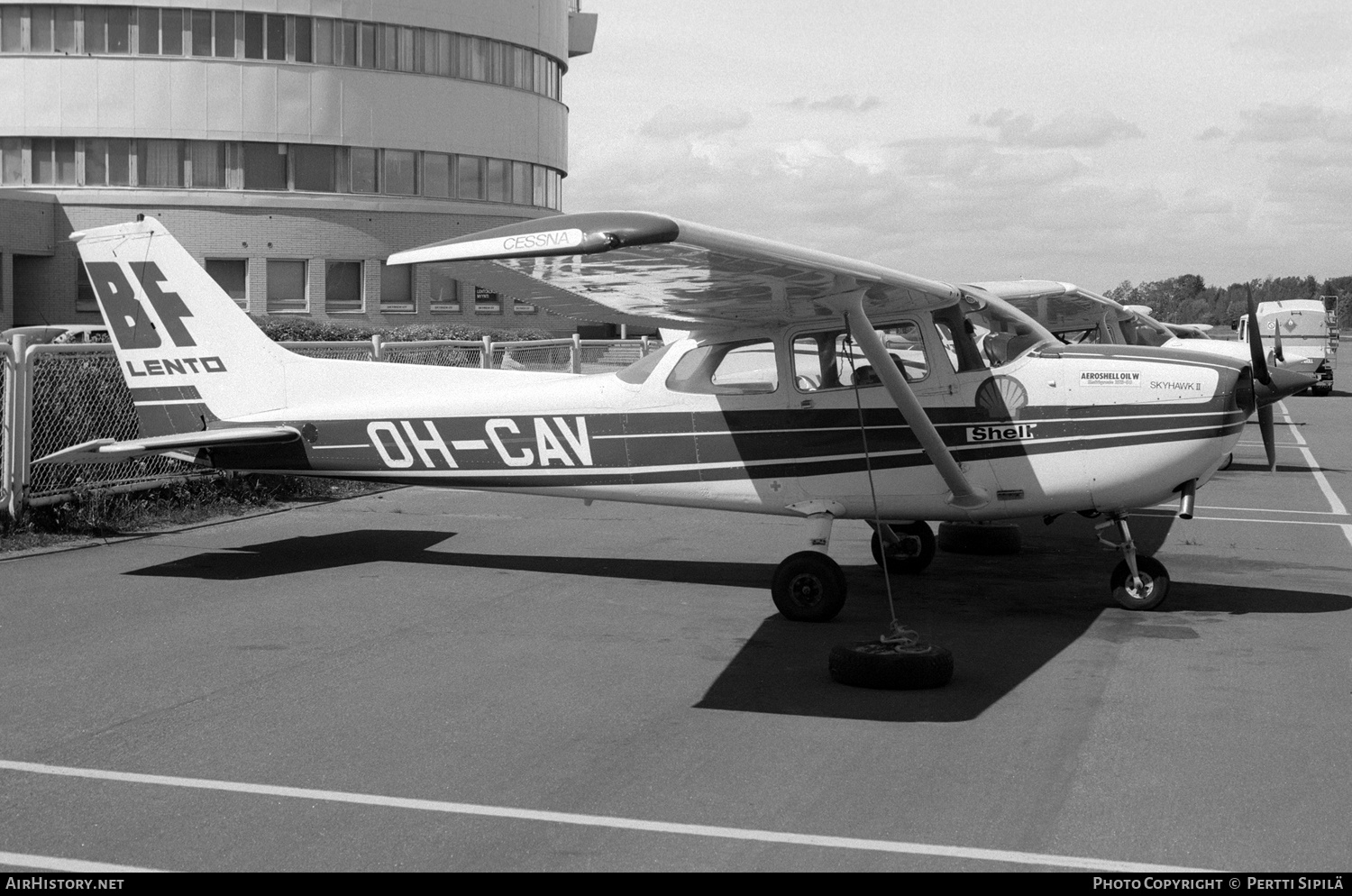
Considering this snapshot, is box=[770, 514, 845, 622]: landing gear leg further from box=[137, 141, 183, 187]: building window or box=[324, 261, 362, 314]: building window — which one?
box=[137, 141, 183, 187]: building window

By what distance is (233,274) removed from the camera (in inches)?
1672

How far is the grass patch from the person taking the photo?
11094 millimetres

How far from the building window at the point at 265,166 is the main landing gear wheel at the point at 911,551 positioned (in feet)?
119

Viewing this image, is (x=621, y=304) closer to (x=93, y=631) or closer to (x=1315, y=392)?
(x=93, y=631)

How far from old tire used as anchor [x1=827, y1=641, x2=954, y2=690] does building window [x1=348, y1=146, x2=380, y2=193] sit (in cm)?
3932

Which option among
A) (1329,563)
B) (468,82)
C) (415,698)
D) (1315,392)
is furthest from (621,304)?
(468,82)

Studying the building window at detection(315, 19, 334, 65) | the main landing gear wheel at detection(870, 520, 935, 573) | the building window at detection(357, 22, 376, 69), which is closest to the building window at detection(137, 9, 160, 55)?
the building window at detection(315, 19, 334, 65)

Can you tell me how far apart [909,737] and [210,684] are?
3544 mm

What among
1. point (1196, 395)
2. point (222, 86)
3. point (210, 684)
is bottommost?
point (210, 684)

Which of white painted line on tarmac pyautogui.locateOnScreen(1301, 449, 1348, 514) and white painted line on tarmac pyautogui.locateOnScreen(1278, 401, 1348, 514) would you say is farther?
white painted line on tarmac pyautogui.locateOnScreen(1278, 401, 1348, 514)

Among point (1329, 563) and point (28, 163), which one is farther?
point (28, 163)

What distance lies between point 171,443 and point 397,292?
118 feet

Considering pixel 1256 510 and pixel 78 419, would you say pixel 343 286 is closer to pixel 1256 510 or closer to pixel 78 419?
pixel 78 419

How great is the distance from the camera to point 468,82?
4497 cm
